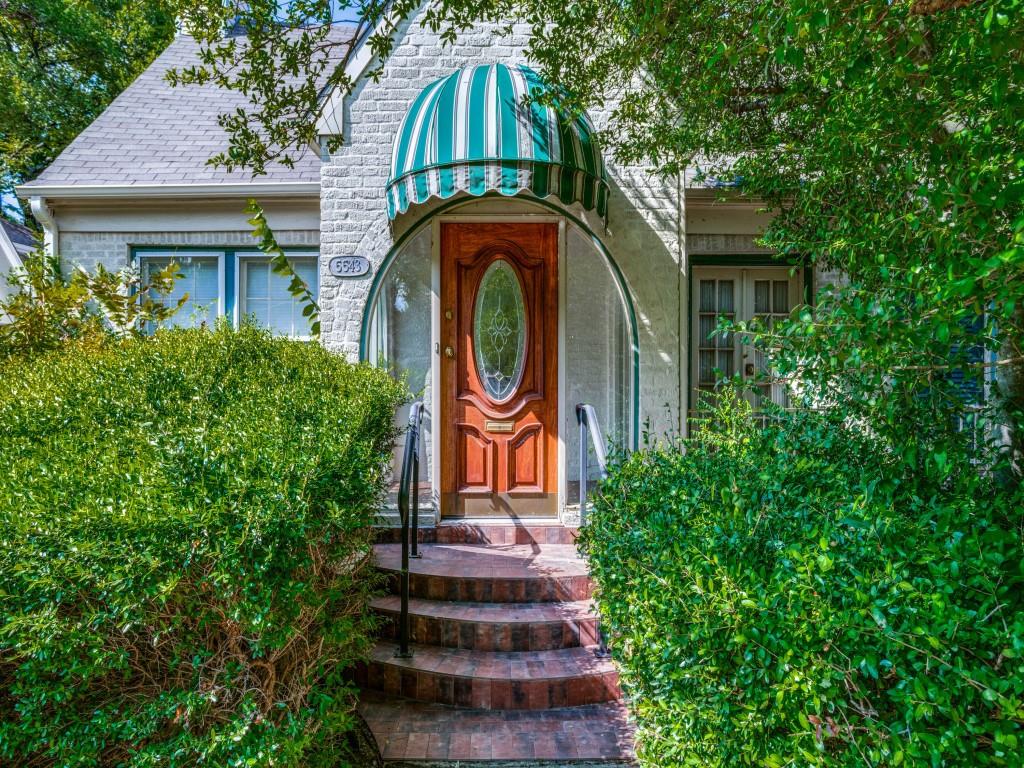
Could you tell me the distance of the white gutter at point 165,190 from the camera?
6.88 meters

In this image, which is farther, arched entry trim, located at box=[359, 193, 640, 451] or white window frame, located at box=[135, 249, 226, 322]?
white window frame, located at box=[135, 249, 226, 322]

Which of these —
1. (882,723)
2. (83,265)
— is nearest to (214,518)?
(882,723)

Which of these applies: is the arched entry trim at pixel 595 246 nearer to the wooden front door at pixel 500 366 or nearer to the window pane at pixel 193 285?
the wooden front door at pixel 500 366

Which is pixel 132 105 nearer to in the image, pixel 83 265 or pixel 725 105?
pixel 83 265

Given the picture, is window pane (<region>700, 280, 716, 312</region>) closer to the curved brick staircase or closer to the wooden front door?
the wooden front door

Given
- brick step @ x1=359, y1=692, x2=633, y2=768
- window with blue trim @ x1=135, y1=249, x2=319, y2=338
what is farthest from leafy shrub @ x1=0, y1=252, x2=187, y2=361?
brick step @ x1=359, y1=692, x2=633, y2=768

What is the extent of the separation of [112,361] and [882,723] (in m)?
4.49

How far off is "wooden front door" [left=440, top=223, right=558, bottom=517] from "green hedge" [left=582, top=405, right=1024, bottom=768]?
3.57 meters

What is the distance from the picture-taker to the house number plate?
6027 mm

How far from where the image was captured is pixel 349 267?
19.8 feet

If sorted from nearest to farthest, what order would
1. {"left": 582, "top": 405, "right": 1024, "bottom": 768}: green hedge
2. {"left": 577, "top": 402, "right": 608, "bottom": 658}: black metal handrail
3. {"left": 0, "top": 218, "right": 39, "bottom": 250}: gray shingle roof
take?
{"left": 582, "top": 405, "right": 1024, "bottom": 768}: green hedge < {"left": 577, "top": 402, "right": 608, "bottom": 658}: black metal handrail < {"left": 0, "top": 218, "right": 39, "bottom": 250}: gray shingle roof

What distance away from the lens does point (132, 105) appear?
27.7 ft

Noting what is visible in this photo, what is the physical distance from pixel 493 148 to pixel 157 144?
568 cm

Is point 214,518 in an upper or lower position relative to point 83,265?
lower
